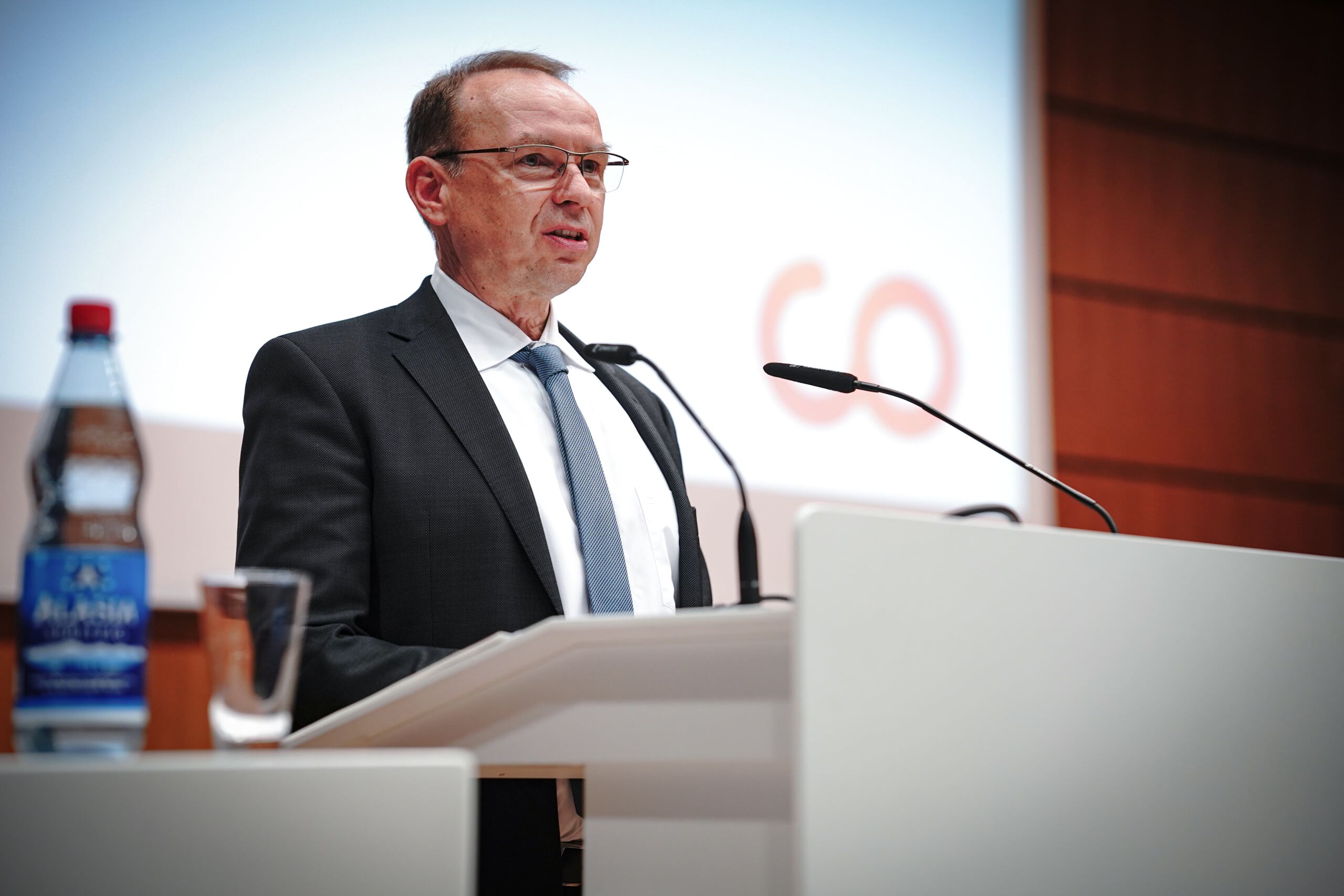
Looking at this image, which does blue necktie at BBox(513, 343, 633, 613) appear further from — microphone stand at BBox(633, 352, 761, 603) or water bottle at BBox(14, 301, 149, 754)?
water bottle at BBox(14, 301, 149, 754)

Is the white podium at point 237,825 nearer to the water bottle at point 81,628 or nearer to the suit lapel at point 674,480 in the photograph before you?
the water bottle at point 81,628

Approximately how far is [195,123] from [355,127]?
337 millimetres

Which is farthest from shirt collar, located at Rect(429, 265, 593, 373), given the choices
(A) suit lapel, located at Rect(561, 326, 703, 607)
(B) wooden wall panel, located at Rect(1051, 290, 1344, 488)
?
(B) wooden wall panel, located at Rect(1051, 290, 1344, 488)

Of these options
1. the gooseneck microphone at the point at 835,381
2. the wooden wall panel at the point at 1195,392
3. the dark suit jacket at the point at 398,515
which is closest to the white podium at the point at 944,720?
the dark suit jacket at the point at 398,515

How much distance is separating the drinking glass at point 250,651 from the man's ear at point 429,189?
52.3 inches

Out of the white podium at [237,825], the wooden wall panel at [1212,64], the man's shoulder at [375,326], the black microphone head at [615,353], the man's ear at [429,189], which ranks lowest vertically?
the white podium at [237,825]

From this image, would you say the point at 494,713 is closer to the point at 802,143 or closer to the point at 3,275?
the point at 3,275

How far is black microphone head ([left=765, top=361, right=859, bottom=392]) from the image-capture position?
1.64m

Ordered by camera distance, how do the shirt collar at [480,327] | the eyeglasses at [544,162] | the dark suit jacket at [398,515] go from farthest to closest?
the eyeglasses at [544,162]
the shirt collar at [480,327]
the dark suit jacket at [398,515]

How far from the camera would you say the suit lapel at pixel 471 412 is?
172 centimetres

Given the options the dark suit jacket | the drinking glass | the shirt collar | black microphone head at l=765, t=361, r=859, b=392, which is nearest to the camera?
the drinking glass

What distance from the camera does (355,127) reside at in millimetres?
2955

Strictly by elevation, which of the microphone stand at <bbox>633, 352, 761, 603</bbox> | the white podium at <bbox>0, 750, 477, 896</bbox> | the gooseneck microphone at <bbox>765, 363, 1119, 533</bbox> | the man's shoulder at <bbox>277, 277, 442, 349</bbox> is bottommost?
the white podium at <bbox>0, 750, 477, 896</bbox>

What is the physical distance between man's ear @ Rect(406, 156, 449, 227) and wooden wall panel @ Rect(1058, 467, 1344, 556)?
2.53m
